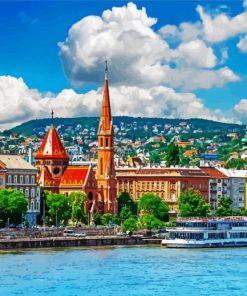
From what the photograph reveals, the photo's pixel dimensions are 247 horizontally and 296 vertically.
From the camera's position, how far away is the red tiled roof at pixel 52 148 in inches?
5674

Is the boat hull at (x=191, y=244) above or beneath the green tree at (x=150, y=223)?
beneath

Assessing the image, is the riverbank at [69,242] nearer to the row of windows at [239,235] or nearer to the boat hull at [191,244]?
the boat hull at [191,244]

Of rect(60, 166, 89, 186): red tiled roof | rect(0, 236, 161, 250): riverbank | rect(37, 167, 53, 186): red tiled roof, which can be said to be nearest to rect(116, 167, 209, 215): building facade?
rect(60, 166, 89, 186): red tiled roof

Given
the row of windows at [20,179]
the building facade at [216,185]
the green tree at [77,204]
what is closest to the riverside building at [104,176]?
the green tree at [77,204]

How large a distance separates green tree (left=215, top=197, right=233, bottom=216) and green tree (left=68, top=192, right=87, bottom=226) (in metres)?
20.1

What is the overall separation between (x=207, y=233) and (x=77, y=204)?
29421mm

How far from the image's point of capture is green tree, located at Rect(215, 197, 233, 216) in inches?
5846

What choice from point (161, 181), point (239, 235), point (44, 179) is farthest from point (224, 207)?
point (239, 235)

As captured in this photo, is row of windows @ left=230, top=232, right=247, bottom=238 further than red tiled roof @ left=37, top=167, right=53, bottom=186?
No

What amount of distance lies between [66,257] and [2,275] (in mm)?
15572

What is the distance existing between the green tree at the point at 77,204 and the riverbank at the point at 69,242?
18.9m

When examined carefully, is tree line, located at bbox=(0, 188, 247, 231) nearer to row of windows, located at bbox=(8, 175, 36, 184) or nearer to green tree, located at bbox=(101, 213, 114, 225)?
green tree, located at bbox=(101, 213, 114, 225)

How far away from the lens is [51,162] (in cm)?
14350

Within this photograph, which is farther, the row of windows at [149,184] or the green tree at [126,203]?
the row of windows at [149,184]
